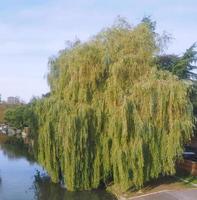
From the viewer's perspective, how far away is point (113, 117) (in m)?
24.8

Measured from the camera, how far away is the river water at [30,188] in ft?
83.7

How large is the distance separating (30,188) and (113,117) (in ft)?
23.7

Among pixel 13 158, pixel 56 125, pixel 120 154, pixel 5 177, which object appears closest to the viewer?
pixel 120 154

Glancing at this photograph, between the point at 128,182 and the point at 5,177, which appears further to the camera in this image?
the point at 5,177

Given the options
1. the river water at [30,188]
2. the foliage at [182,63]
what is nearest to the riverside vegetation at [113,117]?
the river water at [30,188]

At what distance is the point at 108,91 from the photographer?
25828 millimetres

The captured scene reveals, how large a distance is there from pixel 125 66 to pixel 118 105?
2187 mm

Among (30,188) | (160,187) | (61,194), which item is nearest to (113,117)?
(160,187)

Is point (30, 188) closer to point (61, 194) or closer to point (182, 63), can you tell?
point (61, 194)

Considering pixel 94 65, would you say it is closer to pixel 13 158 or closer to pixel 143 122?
pixel 143 122

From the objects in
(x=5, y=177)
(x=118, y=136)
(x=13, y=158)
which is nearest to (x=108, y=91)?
(x=118, y=136)

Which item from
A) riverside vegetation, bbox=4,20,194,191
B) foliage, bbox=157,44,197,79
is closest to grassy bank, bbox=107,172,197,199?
riverside vegetation, bbox=4,20,194,191

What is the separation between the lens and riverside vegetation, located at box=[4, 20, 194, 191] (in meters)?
24.7

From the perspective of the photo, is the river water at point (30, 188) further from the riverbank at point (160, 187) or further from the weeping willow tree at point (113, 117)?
the weeping willow tree at point (113, 117)
